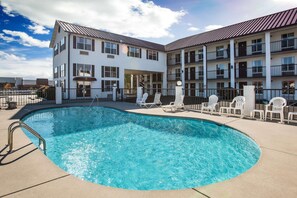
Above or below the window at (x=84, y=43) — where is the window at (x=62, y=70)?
below

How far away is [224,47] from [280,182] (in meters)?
22.7

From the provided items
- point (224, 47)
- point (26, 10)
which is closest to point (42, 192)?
point (26, 10)

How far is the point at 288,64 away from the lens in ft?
56.9

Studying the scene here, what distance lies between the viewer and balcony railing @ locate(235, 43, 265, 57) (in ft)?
63.2

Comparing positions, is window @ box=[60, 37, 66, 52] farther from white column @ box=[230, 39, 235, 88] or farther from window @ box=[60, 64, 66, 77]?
white column @ box=[230, 39, 235, 88]

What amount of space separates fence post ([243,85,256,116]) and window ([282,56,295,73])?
13306mm

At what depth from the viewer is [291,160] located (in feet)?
10.9

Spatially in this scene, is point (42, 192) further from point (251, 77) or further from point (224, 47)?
point (224, 47)

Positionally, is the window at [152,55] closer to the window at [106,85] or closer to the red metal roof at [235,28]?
the red metal roof at [235,28]

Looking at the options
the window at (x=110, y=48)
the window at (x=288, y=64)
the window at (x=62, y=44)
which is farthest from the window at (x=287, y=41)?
the window at (x=62, y=44)

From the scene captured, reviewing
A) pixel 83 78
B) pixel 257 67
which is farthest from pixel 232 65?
pixel 83 78

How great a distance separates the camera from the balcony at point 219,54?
21847 millimetres

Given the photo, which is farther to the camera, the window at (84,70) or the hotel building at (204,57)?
the window at (84,70)

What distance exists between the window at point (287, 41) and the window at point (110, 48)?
62.2 ft
